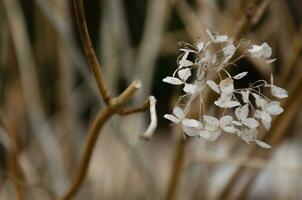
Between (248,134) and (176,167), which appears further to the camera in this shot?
(176,167)

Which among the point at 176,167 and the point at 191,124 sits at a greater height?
the point at 191,124

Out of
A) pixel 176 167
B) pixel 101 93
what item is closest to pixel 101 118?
pixel 101 93

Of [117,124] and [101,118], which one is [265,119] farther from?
[117,124]

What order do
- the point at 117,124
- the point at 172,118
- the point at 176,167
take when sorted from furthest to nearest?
the point at 117,124
the point at 176,167
the point at 172,118

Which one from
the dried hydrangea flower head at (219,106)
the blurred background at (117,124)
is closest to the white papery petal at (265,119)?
the dried hydrangea flower head at (219,106)

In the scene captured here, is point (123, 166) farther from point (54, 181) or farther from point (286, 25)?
point (286, 25)

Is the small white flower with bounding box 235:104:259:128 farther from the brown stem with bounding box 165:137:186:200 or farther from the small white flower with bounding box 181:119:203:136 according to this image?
the brown stem with bounding box 165:137:186:200

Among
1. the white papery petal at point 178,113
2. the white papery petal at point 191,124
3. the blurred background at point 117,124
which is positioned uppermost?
the white papery petal at point 178,113

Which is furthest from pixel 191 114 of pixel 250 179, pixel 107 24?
pixel 107 24

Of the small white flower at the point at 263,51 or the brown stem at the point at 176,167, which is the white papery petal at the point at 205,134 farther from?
the brown stem at the point at 176,167
